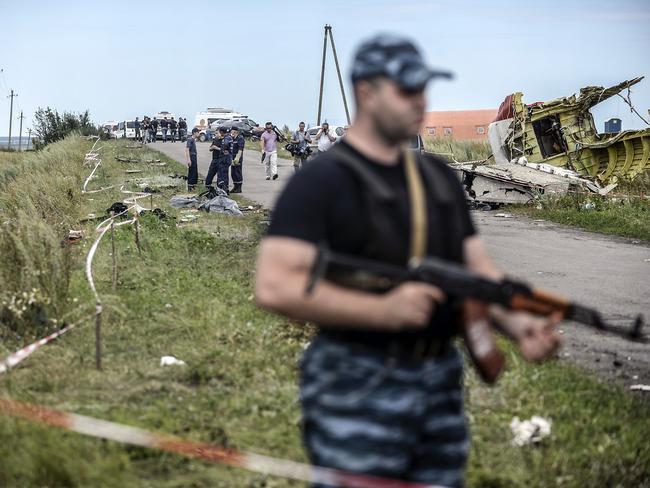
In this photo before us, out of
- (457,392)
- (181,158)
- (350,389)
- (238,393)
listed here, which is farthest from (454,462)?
(181,158)

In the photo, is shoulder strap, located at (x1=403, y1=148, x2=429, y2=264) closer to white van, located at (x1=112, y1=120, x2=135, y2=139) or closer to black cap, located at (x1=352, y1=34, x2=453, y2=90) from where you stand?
black cap, located at (x1=352, y1=34, x2=453, y2=90)

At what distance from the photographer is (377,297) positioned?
2400 millimetres

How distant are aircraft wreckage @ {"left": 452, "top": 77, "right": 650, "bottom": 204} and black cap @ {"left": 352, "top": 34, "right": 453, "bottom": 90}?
18.1 metres

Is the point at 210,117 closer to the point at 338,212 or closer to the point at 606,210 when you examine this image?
the point at 606,210

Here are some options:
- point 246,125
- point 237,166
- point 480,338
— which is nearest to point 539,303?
point 480,338

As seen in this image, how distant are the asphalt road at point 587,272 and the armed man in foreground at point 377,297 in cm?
299

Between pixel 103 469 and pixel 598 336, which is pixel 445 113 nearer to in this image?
pixel 598 336

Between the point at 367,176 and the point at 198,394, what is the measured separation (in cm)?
363

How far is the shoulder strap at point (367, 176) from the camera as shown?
8.01 feet

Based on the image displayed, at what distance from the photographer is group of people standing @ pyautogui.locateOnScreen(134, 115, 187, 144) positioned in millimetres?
53381

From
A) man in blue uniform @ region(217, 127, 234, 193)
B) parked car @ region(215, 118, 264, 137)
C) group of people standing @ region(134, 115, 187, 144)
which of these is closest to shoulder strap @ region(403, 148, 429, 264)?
man in blue uniform @ region(217, 127, 234, 193)

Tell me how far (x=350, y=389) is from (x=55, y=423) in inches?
93.4

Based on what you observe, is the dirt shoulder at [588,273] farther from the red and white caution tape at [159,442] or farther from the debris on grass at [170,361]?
the red and white caution tape at [159,442]

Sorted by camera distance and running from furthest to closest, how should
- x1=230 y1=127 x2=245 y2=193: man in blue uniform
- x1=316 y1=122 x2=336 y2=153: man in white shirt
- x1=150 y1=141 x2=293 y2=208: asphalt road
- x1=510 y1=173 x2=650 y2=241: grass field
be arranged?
x1=316 y1=122 x2=336 y2=153: man in white shirt < x1=230 y1=127 x2=245 y2=193: man in blue uniform < x1=150 y1=141 x2=293 y2=208: asphalt road < x1=510 y1=173 x2=650 y2=241: grass field
